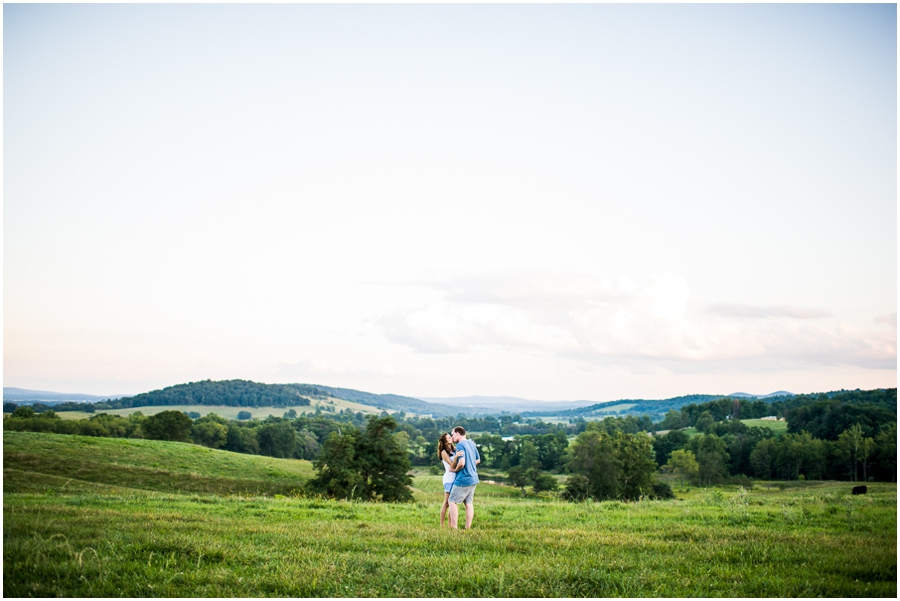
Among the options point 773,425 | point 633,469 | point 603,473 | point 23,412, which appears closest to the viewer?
point 633,469

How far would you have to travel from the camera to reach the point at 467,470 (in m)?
11.4

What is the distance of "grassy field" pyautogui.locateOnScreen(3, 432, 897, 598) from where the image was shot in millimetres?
7051

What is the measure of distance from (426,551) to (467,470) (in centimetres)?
279

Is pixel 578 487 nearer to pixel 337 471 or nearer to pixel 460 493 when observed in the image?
pixel 337 471

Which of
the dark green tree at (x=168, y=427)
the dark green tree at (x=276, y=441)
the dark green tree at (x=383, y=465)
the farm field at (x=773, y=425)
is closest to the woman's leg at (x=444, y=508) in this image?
the dark green tree at (x=383, y=465)

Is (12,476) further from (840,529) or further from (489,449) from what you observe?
(489,449)

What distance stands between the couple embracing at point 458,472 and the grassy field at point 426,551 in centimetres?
62

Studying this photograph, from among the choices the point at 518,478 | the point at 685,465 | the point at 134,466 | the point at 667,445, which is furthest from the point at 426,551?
the point at 667,445

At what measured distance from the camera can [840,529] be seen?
11.2 meters

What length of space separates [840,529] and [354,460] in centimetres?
3512

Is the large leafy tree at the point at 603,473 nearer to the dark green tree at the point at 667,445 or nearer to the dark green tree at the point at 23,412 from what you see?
the dark green tree at the point at 667,445

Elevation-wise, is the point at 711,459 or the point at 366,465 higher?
the point at 366,465

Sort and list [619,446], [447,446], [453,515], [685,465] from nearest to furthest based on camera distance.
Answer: [453,515]
[447,446]
[619,446]
[685,465]

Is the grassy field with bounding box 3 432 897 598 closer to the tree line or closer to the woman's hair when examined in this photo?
the woman's hair
